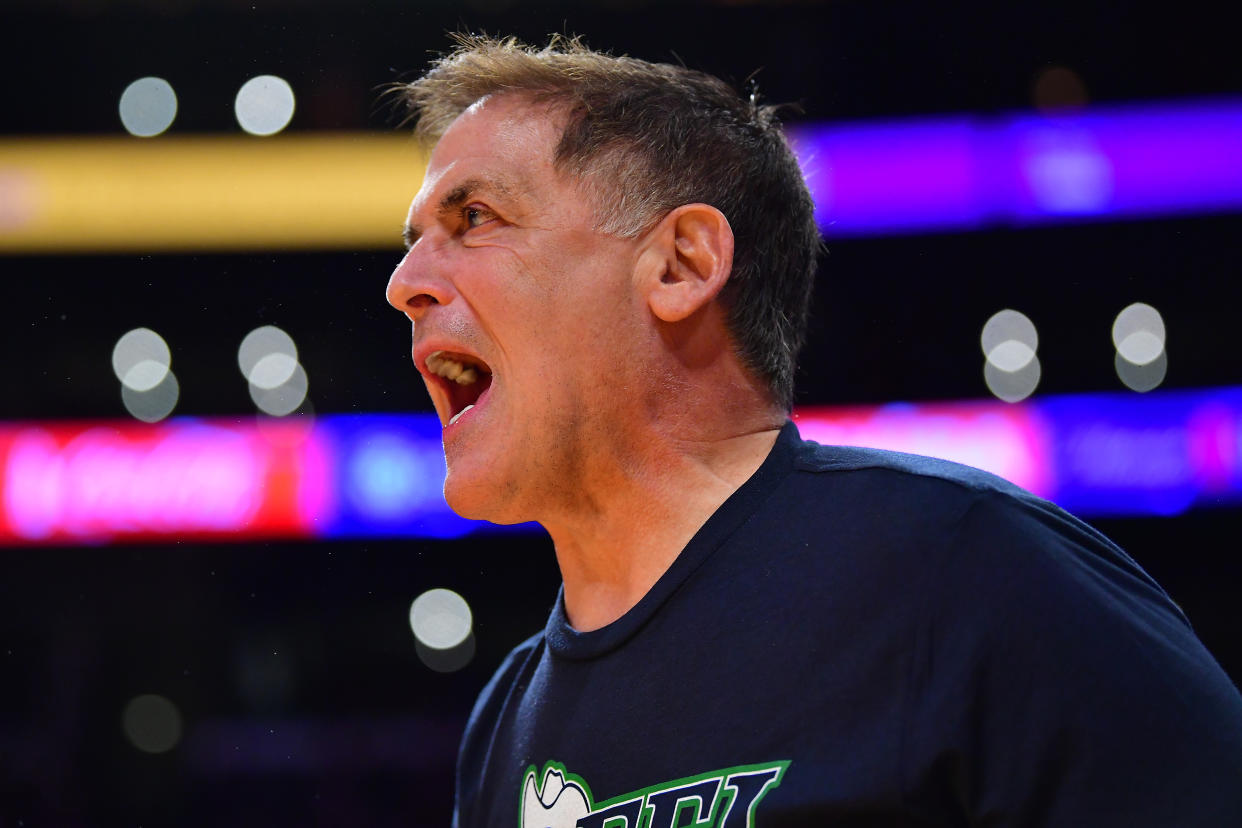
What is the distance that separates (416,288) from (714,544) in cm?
51

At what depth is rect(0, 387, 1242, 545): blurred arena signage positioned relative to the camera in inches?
272

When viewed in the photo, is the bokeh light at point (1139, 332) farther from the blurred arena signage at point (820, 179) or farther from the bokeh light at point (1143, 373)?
the blurred arena signage at point (820, 179)

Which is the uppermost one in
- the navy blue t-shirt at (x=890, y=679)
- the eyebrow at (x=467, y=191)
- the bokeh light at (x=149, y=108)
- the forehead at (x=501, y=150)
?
the bokeh light at (x=149, y=108)

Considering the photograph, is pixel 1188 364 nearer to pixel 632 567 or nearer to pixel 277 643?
pixel 277 643

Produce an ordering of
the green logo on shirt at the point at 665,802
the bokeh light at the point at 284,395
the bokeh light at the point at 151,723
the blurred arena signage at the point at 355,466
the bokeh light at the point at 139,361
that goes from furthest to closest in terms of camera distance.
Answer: the bokeh light at the point at 139,361 < the bokeh light at the point at 151,723 < the blurred arena signage at the point at 355,466 < the bokeh light at the point at 284,395 < the green logo on shirt at the point at 665,802

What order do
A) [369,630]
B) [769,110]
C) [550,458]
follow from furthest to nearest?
[369,630]
[769,110]
[550,458]

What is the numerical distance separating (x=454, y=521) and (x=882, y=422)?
2518 millimetres

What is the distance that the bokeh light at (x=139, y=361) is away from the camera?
7496 millimetres

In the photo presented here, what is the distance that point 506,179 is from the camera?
157cm

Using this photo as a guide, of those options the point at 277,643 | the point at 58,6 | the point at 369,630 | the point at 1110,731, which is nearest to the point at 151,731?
the point at 277,643

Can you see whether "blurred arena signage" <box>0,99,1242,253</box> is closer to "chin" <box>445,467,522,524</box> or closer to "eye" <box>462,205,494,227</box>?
"eye" <box>462,205,494,227</box>

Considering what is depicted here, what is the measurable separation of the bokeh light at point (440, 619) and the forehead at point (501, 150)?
677 centimetres

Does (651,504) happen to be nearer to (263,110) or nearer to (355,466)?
(355,466)

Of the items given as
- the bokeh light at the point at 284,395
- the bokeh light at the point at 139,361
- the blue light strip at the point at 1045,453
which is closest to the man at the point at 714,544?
the bokeh light at the point at 284,395
